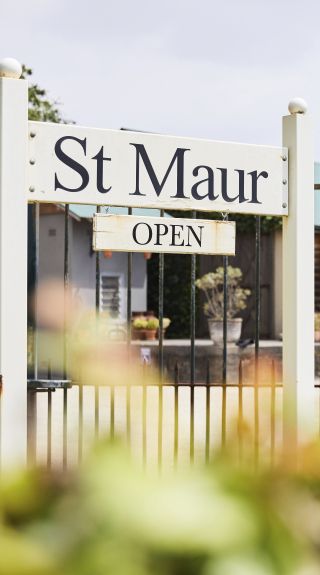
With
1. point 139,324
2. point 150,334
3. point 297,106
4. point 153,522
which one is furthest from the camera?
point 150,334

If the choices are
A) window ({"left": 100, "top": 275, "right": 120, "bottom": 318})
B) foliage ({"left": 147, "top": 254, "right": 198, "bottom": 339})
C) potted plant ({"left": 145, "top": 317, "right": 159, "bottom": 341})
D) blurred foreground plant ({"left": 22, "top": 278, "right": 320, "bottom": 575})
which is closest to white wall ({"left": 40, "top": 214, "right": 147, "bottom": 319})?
window ({"left": 100, "top": 275, "right": 120, "bottom": 318})

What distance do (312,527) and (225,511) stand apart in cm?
8

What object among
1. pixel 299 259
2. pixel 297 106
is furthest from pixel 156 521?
pixel 297 106

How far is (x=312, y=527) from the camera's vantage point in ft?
1.79

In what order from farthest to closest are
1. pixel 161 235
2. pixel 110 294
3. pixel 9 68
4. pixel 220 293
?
1. pixel 220 293
2. pixel 110 294
3. pixel 161 235
4. pixel 9 68

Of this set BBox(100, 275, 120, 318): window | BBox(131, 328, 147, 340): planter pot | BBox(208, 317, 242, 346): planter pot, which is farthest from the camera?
BBox(100, 275, 120, 318): window

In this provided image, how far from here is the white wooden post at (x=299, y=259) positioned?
387cm

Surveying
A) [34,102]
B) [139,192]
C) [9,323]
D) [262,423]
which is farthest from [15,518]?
[34,102]

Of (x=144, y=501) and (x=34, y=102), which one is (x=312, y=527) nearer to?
(x=144, y=501)

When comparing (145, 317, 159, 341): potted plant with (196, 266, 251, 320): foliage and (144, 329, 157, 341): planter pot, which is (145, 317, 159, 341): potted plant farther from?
(196, 266, 251, 320): foliage

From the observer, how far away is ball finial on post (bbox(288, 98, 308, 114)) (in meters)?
3.87

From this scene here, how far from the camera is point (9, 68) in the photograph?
333 cm

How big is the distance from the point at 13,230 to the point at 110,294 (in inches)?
436

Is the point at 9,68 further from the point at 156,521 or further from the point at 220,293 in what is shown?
the point at 220,293
